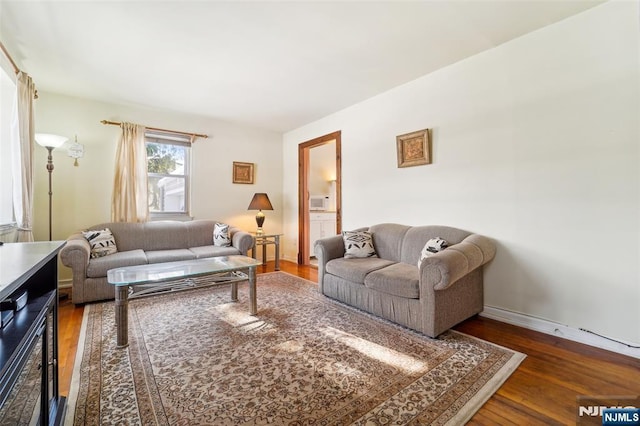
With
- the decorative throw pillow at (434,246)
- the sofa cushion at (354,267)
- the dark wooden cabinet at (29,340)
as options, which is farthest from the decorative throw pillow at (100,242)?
the decorative throw pillow at (434,246)

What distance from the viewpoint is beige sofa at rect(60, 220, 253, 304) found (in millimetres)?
2910

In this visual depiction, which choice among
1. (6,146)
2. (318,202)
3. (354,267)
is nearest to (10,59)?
(6,146)

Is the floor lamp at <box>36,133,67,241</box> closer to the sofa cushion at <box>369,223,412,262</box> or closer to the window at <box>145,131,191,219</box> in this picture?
the window at <box>145,131,191,219</box>

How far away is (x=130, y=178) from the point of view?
13.1ft

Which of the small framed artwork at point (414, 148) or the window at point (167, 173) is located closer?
the small framed artwork at point (414, 148)

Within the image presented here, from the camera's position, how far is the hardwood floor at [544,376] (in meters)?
1.43

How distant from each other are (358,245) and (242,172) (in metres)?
2.87

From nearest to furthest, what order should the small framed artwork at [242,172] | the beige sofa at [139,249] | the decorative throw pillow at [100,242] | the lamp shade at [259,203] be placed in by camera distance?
the beige sofa at [139,249] → the decorative throw pillow at [100,242] → the lamp shade at [259,203] → the small framed artwork at [242,172]

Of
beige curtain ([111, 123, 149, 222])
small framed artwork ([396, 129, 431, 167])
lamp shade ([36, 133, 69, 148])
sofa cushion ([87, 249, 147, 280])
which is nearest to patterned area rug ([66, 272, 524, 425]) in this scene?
sofa cushion ([87, 249, 147, 280])

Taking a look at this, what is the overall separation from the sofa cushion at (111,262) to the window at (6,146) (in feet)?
2.51

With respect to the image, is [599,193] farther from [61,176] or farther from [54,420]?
[61,176]

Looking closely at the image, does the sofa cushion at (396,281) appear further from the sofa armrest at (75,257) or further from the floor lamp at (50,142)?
the floor lamp at (50,142)

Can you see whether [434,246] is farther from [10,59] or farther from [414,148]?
[10,59]

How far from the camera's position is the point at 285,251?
18.2 ft
